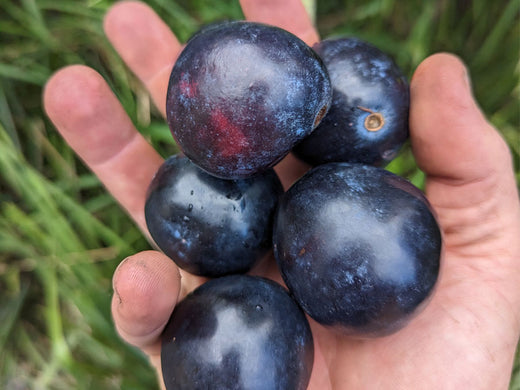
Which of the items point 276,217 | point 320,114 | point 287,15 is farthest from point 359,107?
point 287,15

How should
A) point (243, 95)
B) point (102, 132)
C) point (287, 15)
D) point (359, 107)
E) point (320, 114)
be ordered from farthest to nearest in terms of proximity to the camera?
point (287, 15)
point (102, 132)
point (359, 107)
point (320, 114)
point (243, 95)

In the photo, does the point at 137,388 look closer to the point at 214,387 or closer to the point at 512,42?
the point at 214,387

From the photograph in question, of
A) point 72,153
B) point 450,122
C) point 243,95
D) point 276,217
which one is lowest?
point 72,153

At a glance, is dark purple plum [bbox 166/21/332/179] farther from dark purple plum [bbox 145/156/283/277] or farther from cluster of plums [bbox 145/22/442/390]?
dark purple plum [bbox 145/156/283/277]

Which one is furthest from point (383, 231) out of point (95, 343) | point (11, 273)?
point (11, 273)

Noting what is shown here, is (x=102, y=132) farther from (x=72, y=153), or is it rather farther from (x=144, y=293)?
(x=144, y=293)

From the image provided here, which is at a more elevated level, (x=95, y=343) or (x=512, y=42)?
(x=512, y=42)
